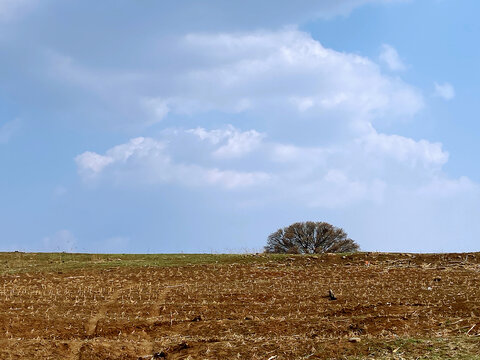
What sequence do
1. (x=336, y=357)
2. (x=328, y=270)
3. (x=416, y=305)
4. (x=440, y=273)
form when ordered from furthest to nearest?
1. (x=328, y=270)
2. (x=440, y=273)
3. (x=416, y=305)
4. (x=336, y=357)

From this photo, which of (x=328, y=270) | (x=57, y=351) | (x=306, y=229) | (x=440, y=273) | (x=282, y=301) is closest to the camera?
(x=57, y=351)

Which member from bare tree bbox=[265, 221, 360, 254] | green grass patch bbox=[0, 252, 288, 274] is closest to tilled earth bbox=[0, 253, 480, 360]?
green grass patch bbox=[0, 252, 288, 274]

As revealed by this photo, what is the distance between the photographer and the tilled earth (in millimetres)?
12797

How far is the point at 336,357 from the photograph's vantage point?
11.5m

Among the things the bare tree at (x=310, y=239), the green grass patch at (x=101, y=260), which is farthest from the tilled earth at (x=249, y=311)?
the bare tree at (x=310, y=239)

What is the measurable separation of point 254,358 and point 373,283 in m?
12.4

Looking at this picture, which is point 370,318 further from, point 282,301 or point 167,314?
point 167,314

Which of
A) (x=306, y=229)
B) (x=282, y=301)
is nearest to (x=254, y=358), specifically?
(x=282, y=301)

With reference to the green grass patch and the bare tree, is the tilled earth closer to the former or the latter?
the green grass patch

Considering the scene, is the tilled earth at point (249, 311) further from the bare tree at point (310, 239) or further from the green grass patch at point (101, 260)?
the bare tree at point (310, 239)

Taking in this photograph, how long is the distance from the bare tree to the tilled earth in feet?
61.6

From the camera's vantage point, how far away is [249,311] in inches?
722

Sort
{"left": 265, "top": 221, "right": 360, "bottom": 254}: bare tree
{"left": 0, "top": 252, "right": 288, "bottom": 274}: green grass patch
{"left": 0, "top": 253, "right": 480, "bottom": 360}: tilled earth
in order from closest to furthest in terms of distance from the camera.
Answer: {"left": 0, "top": 253, "right": 480, "bottom": 360}: tilled earth < {"left": 0, "top": 252, "right": 288, "bottom": 274}: green grass patch < {"left": 265, "top": 221, "right": 360, "bottom": 254}: bare tree

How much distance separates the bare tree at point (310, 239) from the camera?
49000mm
